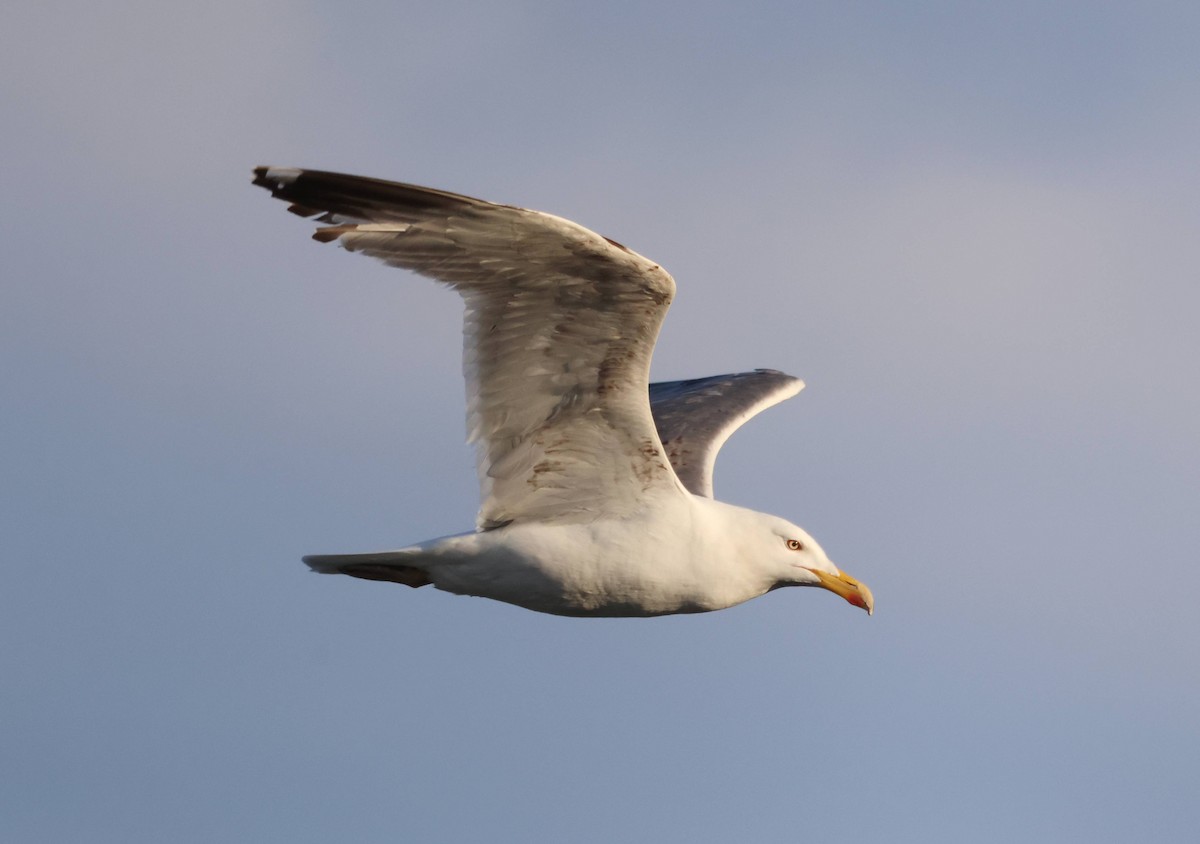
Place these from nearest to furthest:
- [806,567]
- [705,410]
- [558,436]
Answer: [558,436], [806,567], [705,410]

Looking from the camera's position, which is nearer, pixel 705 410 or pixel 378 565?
pixel 378 565

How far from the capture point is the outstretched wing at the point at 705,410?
538 inches

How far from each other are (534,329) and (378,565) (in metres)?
2.21

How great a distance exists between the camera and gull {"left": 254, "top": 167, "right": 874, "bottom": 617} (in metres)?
9.47

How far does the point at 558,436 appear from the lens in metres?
11.0

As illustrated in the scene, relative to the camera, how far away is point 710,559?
11.2m

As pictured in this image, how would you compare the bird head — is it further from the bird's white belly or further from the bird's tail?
the bird's tail

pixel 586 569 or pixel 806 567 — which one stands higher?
pixel 806 567

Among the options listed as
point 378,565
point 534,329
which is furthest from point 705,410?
point 534,329

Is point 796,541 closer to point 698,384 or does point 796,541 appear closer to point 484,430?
point 484,430

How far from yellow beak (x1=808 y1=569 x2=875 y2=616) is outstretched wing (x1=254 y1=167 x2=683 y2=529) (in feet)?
4.92

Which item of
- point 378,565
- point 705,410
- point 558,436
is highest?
point 705,410

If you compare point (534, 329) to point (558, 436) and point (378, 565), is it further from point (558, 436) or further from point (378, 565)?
point (378, 565)

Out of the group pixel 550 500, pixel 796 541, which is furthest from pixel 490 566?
pixel 796 541
